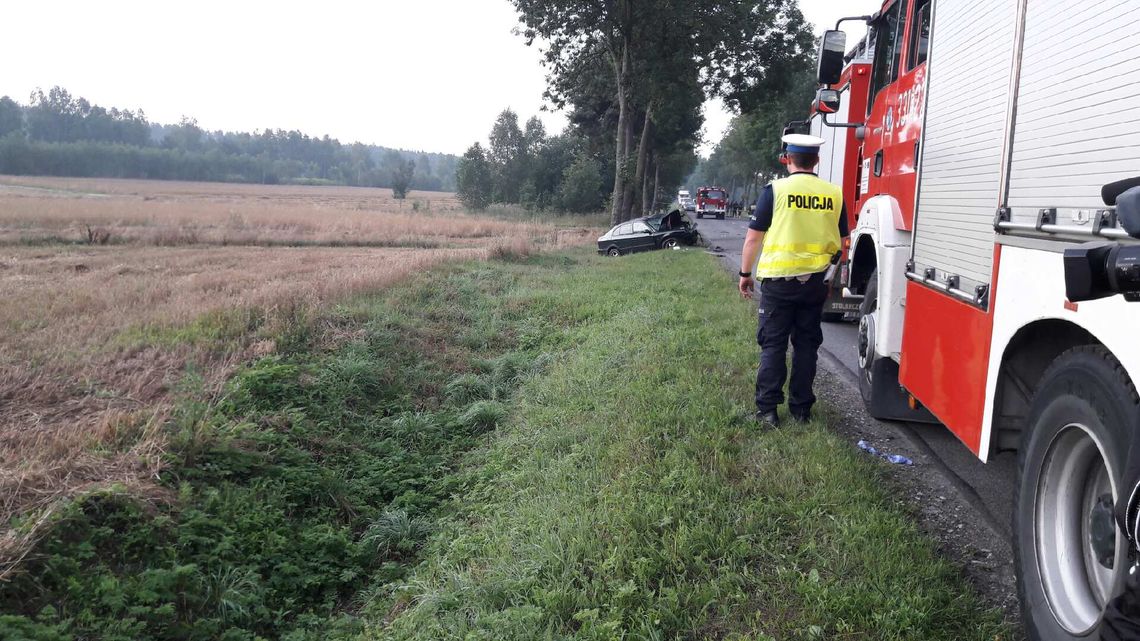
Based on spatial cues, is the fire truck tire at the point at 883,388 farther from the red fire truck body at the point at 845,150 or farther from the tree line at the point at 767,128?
the tree line at the point at 767,128

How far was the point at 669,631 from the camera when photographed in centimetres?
285

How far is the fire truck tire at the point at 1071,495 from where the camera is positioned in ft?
7.03

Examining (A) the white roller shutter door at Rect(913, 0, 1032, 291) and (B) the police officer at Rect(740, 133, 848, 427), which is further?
(B) the police officer at Rect(740, 133, 848, 427)

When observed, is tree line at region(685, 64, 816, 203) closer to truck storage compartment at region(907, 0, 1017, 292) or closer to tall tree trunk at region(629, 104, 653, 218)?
tall tree trunk at region(629, 104, 653, 218)

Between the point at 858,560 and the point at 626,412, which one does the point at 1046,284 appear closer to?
the point at 858,560

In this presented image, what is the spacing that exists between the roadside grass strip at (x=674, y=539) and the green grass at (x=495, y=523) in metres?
0.01

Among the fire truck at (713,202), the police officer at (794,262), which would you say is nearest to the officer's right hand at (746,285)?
the police officer at (794,262)

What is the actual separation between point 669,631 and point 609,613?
245 mm

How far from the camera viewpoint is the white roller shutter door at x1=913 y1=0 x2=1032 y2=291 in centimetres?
318

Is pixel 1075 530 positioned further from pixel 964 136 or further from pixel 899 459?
pixel 899 459

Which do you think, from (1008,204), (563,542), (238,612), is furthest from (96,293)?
(1008,204)

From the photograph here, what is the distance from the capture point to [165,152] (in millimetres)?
93938

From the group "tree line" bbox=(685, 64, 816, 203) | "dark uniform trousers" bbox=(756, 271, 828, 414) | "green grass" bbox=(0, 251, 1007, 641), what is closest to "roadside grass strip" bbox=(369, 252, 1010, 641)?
"green grass" bbox=(0, 251, 1007, 641)

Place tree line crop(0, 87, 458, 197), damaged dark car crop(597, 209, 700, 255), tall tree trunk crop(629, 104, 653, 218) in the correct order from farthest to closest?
tree line crop(0, 87, 458, 197)
tall tree trunk crop(629, 104, 653, 218)
damaged dark car crop(597, 209, 700, 255)
